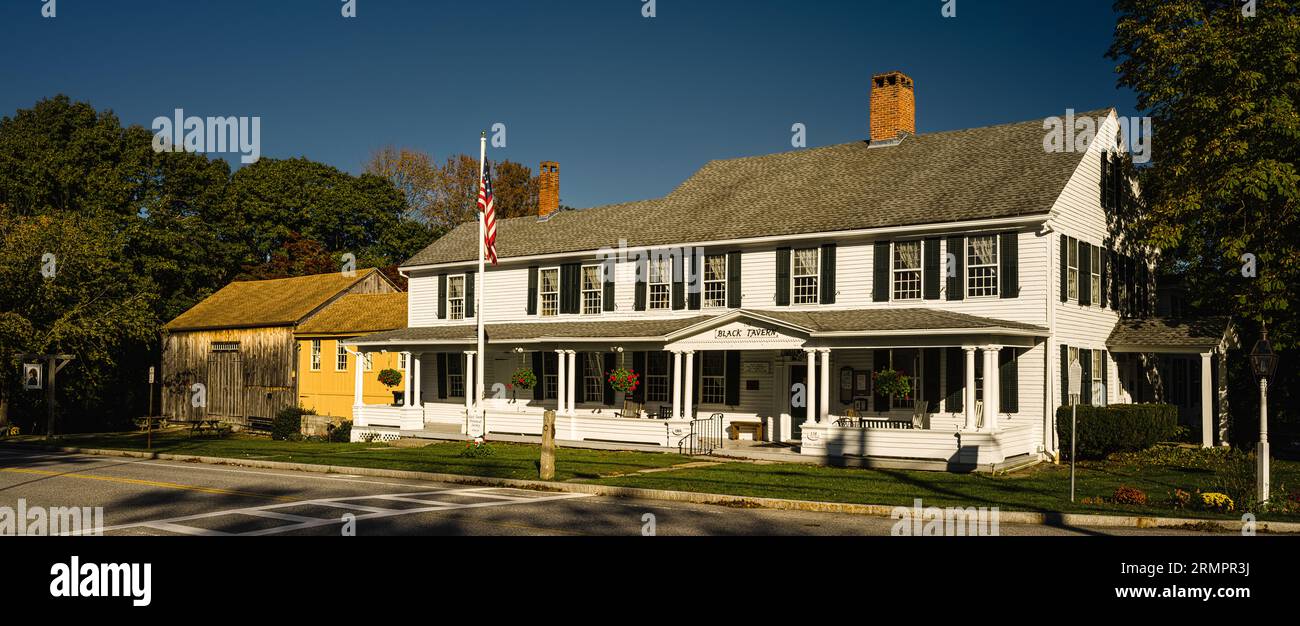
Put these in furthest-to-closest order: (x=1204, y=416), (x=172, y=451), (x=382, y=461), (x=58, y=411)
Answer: (x=58, y=411), (x=172, y=451), (x=1204, y=416), (x=382, y=461)

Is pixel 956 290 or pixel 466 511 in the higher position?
pixel 956 290

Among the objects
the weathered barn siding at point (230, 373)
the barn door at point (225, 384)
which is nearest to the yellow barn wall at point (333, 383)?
the weathered barn siding at point (230, 373)

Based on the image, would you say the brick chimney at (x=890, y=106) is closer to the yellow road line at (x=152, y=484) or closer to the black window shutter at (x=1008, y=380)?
the black window shutter at (x=1008, y=380)

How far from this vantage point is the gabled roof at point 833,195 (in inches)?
1036

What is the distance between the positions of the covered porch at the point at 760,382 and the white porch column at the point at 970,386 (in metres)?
0.03

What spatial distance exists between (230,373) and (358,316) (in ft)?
24.2

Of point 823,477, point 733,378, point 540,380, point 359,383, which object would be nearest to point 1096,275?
point 733,378

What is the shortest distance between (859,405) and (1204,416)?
8.85 metres

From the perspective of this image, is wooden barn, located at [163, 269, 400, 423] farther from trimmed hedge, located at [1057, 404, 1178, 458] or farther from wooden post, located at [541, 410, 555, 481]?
trimmed hedge, located at [1057, 404, 1178, 458]

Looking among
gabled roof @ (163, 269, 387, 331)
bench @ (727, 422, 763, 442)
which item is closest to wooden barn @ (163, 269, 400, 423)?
gabled roof @ (163, 269, 387, 331)

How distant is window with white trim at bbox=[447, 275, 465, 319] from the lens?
3641 centimetres
